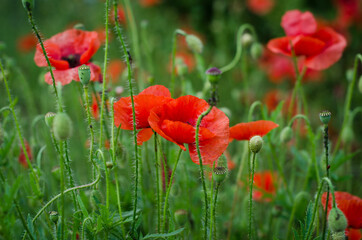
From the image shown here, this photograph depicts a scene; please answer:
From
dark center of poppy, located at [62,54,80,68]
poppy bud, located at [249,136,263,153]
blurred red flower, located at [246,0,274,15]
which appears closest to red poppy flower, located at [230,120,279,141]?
poppy bud, located at [249,136,263,153]

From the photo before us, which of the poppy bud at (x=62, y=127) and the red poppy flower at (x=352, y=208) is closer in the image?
the poppy bud at (x=62, y=127)

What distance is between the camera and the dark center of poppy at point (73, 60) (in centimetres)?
130

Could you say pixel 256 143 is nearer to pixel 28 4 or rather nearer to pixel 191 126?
pixel 191 126

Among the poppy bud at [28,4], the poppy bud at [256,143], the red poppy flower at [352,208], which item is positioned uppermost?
the poppy bud at [28,4]

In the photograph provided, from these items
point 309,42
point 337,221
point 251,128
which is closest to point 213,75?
point 251,128

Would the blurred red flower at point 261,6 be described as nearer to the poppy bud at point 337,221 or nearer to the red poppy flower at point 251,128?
the red poppy flower at point 251,128

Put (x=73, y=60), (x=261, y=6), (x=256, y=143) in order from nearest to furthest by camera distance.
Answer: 1. (x=256, y=143)
2. (x=73, y=60)
3. (x=261, y=6)

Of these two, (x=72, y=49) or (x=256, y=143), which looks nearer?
(x=256, y=143)

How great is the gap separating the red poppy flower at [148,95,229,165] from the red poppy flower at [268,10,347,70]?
22.3 inches

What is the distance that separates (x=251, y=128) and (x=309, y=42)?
0.52 metres

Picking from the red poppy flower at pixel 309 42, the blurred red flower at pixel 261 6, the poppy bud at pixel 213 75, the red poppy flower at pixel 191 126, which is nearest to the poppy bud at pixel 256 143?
the red poppy flower at pixel 191 126

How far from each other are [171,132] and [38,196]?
45 centimetres

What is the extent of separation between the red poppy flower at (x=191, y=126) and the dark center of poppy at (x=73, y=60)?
0.44 metres

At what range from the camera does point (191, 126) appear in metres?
0.94
